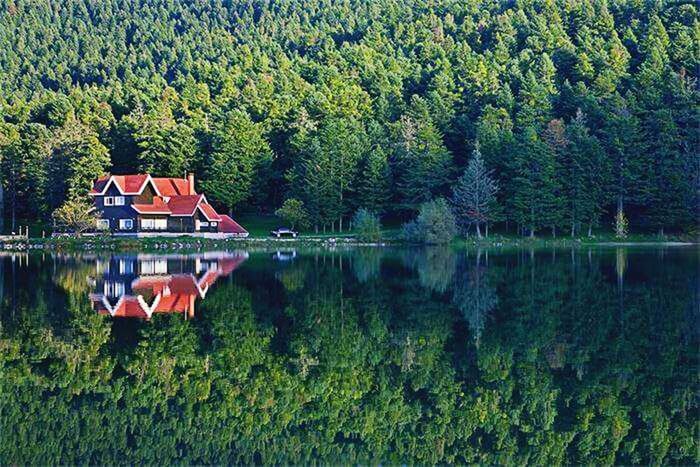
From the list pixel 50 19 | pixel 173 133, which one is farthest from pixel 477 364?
pixel 50 19

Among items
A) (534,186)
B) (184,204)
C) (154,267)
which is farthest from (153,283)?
(534,186)

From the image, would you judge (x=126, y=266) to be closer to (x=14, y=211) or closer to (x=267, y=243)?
(x=267, y=243)

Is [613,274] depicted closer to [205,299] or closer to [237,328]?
[205,299]

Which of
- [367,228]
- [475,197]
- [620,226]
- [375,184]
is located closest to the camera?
[367,228]

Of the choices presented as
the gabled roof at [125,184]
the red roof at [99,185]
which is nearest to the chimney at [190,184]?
the gabled roof at [125,184]

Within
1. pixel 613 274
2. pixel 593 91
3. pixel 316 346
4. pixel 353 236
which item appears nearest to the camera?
pixel 316 346

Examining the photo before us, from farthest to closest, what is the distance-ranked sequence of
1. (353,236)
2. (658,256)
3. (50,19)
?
(50,19)
(353,236)
(658,256)
